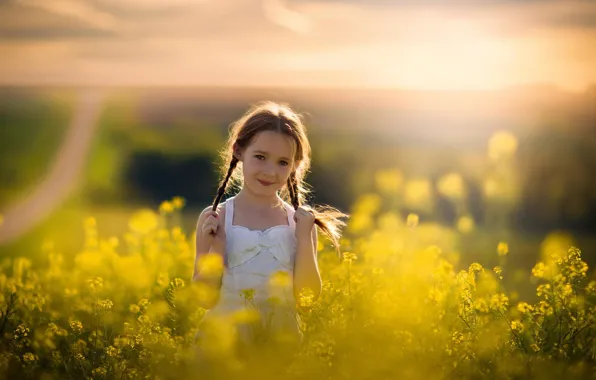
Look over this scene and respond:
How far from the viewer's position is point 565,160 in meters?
8.79

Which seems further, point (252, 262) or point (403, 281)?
point (403, 281)

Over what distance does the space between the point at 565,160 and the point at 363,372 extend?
20.6 ft

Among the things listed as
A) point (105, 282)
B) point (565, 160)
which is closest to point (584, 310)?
point (105, 282)

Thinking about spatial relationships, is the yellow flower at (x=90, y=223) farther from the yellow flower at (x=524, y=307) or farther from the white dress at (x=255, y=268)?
the yellow flower at (x=524, y=307)

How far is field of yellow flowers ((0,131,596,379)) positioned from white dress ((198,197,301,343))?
0.12 m

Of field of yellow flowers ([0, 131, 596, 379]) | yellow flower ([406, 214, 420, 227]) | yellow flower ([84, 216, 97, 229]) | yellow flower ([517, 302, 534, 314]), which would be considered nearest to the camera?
field of yellow flowers ([0, 131, 596, 379])

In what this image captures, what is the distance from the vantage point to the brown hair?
155 inches

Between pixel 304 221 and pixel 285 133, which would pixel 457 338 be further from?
pixel 285 133

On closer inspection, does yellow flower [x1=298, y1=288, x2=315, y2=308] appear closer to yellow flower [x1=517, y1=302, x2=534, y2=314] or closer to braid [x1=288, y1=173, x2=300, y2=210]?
braid [x1=288, y1=173, x2=300, y2=210]

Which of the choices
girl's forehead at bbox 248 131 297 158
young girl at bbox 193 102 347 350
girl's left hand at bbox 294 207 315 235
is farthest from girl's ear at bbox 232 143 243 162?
girl's left hand at bbox 294 207 315 235

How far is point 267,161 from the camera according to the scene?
3846 mm

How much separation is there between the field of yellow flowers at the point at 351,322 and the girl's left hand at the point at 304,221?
0.25 m

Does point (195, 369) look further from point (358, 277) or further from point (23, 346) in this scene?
point (23, 346)

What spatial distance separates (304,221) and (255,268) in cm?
33
